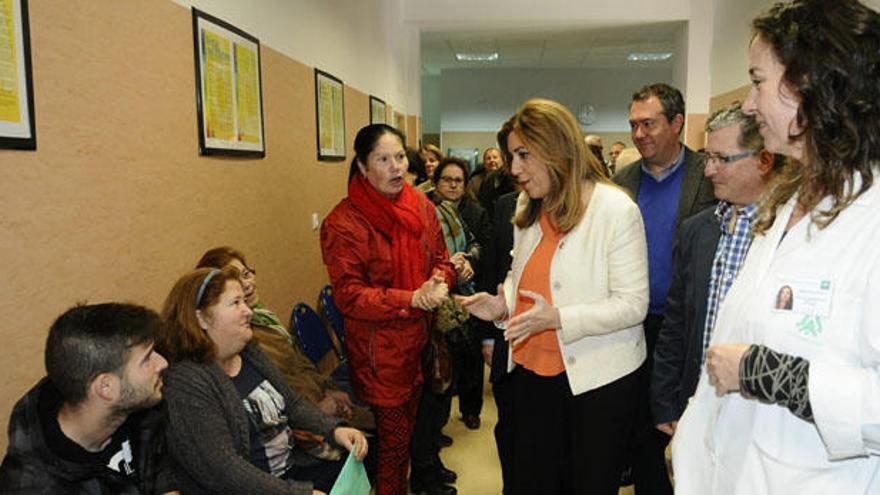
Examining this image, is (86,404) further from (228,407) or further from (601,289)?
(601,289)

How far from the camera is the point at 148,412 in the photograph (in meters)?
1.48

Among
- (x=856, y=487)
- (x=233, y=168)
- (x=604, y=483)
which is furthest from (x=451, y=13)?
(x=856, y=487)

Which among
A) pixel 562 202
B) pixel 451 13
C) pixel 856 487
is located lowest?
pixel 856 487

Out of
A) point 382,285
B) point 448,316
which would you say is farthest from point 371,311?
point 448,316

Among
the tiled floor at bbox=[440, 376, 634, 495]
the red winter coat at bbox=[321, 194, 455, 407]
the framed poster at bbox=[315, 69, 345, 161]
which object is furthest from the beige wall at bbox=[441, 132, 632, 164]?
the red winter coat at bbox=[321, 194, 455, 407]

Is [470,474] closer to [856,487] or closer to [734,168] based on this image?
[734,168]

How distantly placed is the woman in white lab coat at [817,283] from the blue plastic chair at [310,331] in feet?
7.23

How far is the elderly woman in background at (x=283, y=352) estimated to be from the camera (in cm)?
214

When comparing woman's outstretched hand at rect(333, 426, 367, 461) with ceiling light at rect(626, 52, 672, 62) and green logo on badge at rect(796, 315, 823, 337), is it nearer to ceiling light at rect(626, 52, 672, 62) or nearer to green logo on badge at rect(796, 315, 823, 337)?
green logo on badge at rect(796, 315, 823, 337)

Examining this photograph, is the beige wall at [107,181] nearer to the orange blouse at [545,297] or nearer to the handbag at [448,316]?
the handbag at [448,316]

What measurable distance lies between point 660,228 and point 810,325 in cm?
135

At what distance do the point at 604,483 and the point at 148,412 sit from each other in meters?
1.32

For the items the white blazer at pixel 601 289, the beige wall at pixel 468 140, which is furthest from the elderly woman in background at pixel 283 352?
the beige wall at pixel 468 140

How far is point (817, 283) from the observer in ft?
3.13
